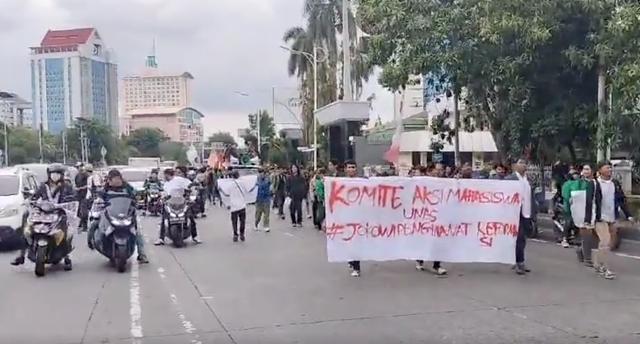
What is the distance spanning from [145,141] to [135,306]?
119024 millimetres

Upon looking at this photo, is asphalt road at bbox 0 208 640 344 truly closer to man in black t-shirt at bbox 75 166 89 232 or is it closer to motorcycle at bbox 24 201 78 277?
motorcycle at bbox 24 201 78 277

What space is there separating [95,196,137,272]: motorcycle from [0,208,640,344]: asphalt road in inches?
12.4

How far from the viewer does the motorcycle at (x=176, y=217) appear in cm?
1730

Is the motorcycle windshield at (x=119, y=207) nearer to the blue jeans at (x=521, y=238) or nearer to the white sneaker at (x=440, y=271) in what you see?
the white sneaker at (x=440, y=271)

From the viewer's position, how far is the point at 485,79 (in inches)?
832

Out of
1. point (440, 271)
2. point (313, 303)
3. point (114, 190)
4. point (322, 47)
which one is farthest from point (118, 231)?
point (322, 47)

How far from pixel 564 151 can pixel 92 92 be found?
3614 inches

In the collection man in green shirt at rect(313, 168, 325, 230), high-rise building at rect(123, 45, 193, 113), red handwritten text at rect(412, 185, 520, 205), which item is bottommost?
man in green shirt at rect(313, 168, 325, 230)

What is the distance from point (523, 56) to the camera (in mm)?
19984

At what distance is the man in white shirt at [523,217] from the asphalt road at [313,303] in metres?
0.31

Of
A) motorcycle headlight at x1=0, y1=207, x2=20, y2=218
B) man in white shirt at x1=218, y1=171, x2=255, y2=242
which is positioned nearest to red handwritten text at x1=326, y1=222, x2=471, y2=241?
man in white shirt at x1=218, y1=171, x2=255, y2=242

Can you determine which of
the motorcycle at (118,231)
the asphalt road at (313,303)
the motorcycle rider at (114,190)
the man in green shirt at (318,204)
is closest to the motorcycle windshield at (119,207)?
the motorcycle at (118,231)

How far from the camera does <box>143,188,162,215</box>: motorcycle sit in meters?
29.0

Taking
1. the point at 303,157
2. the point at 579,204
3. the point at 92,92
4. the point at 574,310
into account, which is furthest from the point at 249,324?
the point at 92,92
